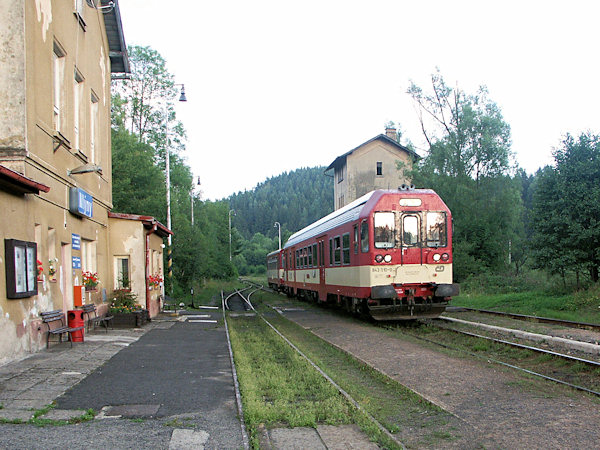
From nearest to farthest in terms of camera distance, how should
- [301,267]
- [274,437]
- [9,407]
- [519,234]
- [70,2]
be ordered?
[274,437] < [9,407] < [70,2] < [301,267] < [519,234]

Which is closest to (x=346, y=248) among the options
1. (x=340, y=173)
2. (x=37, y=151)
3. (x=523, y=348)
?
(x=523, y=348)

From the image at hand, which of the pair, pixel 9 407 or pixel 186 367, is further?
pixel 186 367

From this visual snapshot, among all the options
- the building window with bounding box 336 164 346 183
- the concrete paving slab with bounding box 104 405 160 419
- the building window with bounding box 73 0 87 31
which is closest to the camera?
the concrete paving slab with bounding box 104 405 160 419

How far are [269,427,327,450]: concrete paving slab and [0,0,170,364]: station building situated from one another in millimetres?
5296

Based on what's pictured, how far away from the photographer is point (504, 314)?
16.2 metres

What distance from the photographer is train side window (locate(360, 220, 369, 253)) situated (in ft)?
47.4

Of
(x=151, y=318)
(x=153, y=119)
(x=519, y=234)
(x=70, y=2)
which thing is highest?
(x=153, y=119)

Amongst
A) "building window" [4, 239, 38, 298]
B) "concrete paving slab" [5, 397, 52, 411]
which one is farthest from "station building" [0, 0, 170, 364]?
"concrete paving slab" [5, 397, 52, 411]

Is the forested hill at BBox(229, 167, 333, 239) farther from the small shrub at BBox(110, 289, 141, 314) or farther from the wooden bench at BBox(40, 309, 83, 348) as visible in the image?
the wooden bench at BBox(40, 309, 83, 348)

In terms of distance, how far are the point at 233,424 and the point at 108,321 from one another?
34.9 feet

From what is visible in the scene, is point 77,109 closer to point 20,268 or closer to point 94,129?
point 94,129

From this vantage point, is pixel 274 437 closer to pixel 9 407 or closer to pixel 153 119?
pixel 9 407

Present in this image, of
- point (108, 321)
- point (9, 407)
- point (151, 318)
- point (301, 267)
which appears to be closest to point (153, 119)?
point (301, 267)

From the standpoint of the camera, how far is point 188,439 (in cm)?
525
